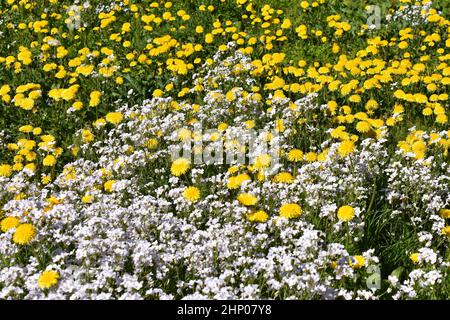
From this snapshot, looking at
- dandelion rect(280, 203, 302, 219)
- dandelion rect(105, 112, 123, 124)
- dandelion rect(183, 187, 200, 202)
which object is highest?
dandelion rect(105, 112, 123, 124)

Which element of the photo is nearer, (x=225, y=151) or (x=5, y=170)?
(x=5, y=170)

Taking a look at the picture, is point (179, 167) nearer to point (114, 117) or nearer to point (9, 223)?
point (114, 117)

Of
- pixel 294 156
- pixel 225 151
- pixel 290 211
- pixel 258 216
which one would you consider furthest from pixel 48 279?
pixel 294 156

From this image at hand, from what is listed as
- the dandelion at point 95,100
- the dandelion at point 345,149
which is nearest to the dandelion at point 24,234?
the dandelion at point 95,100

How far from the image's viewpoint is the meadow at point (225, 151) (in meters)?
4.05

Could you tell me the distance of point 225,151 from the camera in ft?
18.6

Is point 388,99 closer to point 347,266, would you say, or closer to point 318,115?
point 318,115

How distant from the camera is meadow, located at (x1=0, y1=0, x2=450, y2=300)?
405 centimetres

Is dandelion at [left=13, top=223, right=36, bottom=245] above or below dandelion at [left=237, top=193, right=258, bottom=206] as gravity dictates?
below

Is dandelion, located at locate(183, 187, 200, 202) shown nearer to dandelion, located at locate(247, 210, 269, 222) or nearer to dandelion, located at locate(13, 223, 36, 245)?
dandelion, located at locate(247, 210, 269, 222)

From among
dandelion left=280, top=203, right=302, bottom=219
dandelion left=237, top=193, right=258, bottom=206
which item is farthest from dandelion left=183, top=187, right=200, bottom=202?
dandelion left=280, top=203, right=302, bottom=219

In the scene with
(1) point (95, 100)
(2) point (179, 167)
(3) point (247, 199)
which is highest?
(1) point (95, 100)

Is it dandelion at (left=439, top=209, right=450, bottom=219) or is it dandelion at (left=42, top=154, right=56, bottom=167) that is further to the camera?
dandelion at (left=42, top=154, right=56, bottom=167)

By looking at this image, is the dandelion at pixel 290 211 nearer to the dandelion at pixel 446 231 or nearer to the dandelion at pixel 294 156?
the dandelion at pixel 294 156
